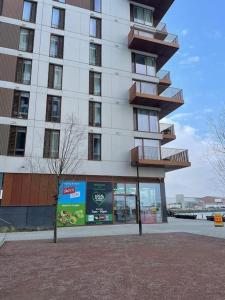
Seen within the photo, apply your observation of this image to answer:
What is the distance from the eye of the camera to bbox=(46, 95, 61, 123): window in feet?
72.4

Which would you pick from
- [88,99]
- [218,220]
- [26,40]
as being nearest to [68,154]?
[88,99]

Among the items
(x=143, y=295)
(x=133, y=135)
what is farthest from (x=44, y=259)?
(x=133, y=135)

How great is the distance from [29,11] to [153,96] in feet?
44.8

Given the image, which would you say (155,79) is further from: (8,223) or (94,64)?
(8,223)

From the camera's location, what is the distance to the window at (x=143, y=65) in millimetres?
26438

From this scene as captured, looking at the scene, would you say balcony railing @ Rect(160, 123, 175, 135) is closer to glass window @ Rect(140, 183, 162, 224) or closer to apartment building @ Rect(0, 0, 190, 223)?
apartment building @ Rect(0, 0, 190, 223)

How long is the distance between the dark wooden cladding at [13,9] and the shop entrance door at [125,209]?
18.1 m

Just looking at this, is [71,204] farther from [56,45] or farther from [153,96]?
[56,45]

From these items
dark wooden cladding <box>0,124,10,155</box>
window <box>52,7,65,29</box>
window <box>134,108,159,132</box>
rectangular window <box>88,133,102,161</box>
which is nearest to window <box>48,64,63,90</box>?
window <box>52,7,65,29</box>

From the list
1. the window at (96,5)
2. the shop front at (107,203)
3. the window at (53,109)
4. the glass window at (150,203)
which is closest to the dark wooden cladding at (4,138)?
the window at (53,109)

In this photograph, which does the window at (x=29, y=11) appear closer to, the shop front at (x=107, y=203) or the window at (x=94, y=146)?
the window at (x=94, y=146)

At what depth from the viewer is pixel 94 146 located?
2294 centimetres

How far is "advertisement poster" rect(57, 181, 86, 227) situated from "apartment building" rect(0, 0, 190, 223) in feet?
1.88

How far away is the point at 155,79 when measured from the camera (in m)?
26.5
